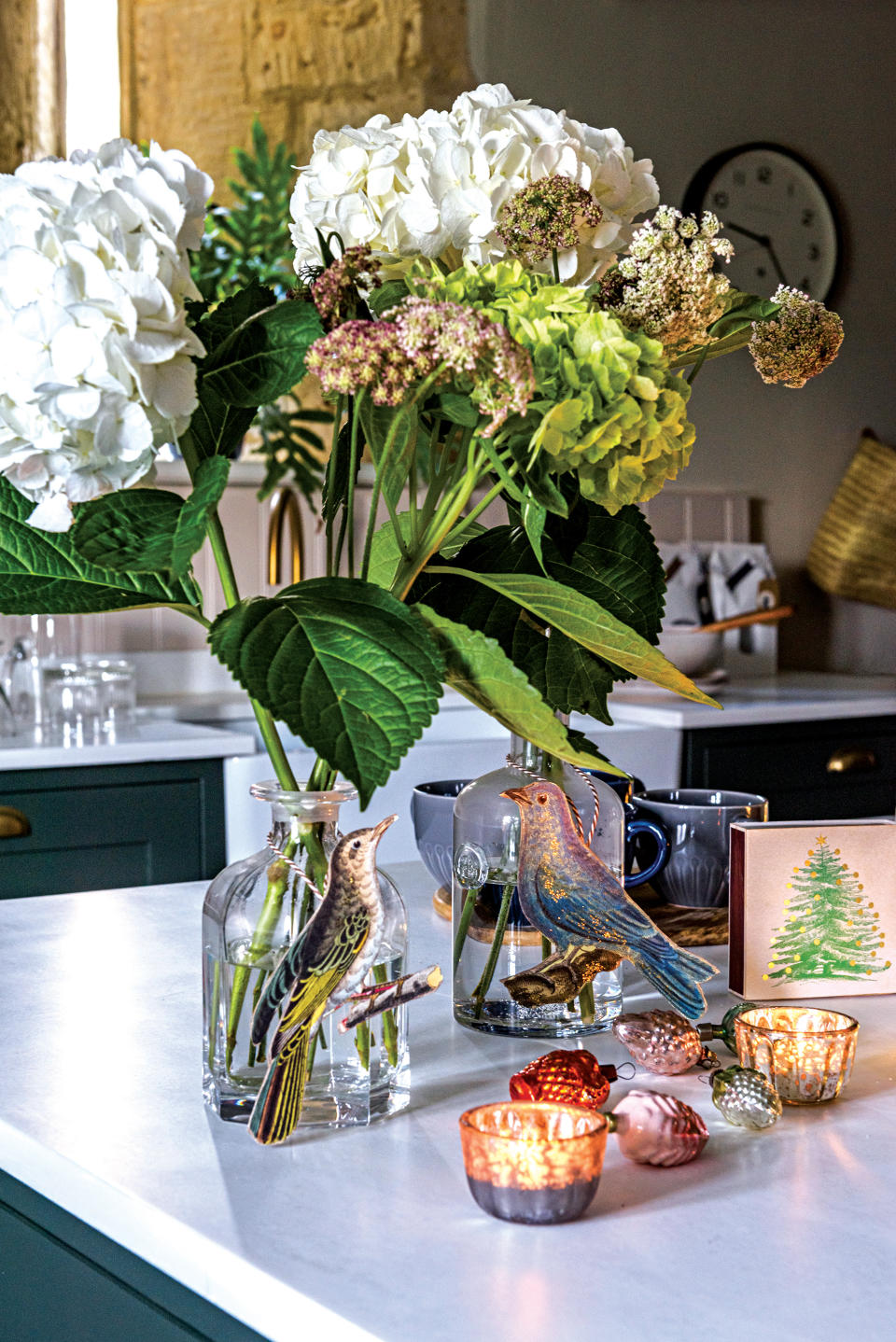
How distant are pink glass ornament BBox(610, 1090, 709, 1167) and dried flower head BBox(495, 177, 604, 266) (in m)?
0.36

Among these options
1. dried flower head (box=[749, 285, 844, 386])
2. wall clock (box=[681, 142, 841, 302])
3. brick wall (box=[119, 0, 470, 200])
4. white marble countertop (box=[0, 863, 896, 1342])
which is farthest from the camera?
wall clock (box=[681, 142, 841, 302])

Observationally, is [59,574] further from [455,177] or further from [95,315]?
[455,177]

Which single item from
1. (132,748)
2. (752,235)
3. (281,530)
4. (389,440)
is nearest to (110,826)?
(132,748)

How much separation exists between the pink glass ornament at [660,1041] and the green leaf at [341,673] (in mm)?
249

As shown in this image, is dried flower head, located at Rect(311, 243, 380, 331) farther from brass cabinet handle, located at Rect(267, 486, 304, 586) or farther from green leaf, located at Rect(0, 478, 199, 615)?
brass cabinet handle, located at Rect(267, 486, 304, 586)

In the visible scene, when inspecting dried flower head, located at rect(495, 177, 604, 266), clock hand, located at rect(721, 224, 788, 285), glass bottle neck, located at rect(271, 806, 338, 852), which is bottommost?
glass bottle neck, located at rect(271, 806, 338, 852)

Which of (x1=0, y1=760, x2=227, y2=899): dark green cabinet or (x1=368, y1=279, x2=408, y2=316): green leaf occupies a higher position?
(x1=368, y1=279, x2=408, y2=316): green leaf

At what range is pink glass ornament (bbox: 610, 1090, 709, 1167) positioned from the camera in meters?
0.62

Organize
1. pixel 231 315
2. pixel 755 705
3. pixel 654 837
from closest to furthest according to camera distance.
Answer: pixel 231 315, pixel 654 837, pixel 755 705

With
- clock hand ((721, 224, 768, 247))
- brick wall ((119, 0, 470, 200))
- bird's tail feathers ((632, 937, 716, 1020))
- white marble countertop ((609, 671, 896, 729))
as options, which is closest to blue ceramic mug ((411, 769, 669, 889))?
bird's tail feathers ((632, 937, 716, 1020))

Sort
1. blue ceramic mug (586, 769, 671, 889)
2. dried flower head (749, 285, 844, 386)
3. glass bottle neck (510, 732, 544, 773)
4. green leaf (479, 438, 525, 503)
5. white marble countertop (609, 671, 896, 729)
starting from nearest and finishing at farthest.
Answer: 1. green leaf (479, 438, 525, 503)
2. dried flower head (749, 285, 844, 386)
3. glass bottle neck (510, 732, 544, 773)
4. blue ceramic mug (586, 769, 671, 889)
5. white marble countertop (609, 671, 896, 729)

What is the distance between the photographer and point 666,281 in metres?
0.62

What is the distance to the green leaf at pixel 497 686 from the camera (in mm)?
601

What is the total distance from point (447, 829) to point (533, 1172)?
→ 0.53 metres
